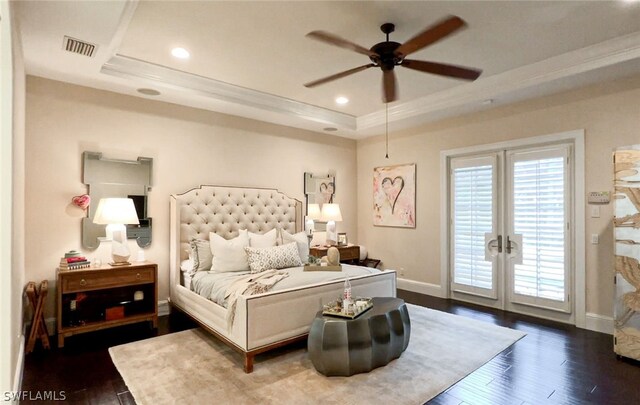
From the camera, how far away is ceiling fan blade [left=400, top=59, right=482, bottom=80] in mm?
2883

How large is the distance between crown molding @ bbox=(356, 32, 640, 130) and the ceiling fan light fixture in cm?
310

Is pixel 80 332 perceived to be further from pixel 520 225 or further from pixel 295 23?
pixel 520 225

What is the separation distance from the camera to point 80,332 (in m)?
3.52

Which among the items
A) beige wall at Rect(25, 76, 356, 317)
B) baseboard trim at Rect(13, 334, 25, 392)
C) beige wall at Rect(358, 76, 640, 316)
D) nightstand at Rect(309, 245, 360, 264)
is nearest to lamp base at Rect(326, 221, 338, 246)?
nightstand at Rect(309, 245, 360, 264)

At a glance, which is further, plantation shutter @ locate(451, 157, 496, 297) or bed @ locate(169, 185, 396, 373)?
plantation shutter @ locate(451, 157, 496, 297)

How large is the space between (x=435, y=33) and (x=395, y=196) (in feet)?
12.8

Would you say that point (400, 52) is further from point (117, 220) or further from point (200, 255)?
point (117, 220)

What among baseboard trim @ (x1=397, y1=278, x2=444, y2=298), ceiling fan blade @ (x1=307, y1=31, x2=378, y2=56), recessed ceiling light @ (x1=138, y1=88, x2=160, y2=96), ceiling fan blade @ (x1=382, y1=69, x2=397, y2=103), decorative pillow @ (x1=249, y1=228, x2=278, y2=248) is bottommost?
baseboard trim @ (x1=397, y1=278, x2=444, y2=298)

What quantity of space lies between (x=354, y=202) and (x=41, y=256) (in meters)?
4.84

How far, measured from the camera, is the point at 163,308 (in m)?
4.49

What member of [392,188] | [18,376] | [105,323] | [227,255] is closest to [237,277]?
[227,255]

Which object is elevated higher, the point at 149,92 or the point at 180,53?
the point at 180,53

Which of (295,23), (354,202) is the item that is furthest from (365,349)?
(354,202)

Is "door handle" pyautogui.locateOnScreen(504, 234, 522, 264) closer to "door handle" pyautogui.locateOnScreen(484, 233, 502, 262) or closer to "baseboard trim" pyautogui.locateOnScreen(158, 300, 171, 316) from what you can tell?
"door handle" pyautogui.locateOnScreen(484, 233, 502, 262)
